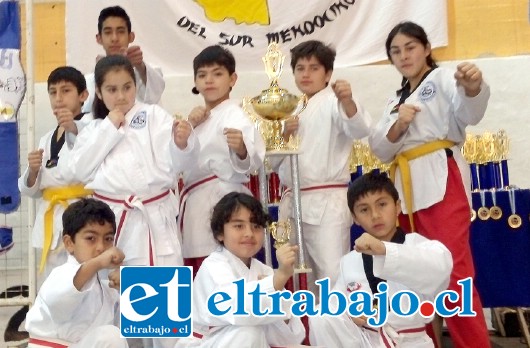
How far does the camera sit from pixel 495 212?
3.80 metres

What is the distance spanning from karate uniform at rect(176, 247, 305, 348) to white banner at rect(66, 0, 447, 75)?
2488mm

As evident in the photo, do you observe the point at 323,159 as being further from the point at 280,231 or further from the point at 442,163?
the point at 442,163

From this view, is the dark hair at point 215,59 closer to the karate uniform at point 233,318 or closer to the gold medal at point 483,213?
the karate uniform at point 233,318

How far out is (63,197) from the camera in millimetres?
3600

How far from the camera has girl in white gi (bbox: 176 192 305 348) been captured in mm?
2766

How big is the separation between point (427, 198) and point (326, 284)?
653 millimetres

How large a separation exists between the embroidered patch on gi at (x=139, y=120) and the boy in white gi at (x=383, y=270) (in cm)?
97

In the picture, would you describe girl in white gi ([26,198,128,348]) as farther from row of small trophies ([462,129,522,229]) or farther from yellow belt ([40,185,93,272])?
row of small trophies ([462,129,522,229])

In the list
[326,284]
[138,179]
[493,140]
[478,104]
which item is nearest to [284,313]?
[326,284]

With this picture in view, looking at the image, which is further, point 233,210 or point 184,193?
point 184,193

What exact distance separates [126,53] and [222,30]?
133cm

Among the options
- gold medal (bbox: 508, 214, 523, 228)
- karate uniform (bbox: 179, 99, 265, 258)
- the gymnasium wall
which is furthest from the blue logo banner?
the gymnasium wall

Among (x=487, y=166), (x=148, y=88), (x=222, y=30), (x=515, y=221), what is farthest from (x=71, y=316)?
(x=222, y=30)

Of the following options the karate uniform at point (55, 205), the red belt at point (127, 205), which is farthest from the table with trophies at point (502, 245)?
the karate uniform at point (55, 205)
